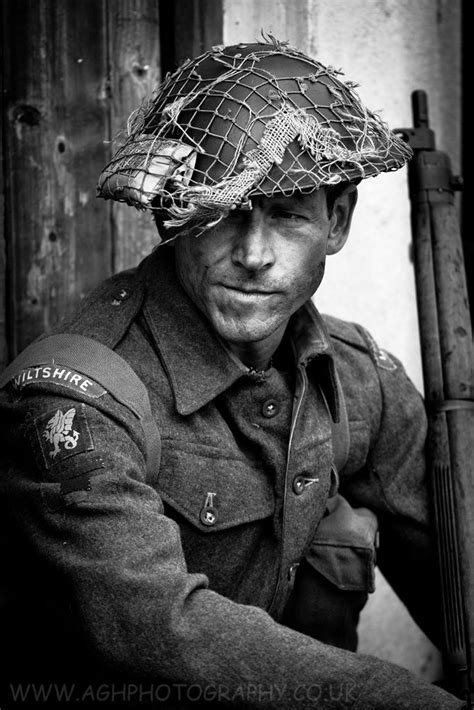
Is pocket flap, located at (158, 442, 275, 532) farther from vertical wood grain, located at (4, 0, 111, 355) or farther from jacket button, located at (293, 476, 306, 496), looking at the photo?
vertical wood grain, located at (4, 0, 111, 355)

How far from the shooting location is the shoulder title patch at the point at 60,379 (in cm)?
201

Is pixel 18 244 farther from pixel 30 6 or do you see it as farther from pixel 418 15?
pixel 418 15

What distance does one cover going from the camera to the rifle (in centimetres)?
242

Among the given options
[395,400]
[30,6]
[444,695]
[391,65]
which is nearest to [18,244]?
[30,6]

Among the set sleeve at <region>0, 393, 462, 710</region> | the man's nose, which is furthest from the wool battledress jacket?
the man's nose

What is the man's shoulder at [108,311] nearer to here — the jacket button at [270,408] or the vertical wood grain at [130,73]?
the jacket button at [270,408]

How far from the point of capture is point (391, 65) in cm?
314

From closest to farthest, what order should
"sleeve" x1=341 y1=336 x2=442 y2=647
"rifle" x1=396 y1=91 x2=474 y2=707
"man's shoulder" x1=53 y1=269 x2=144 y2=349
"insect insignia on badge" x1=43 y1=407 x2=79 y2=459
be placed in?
"insect insignia on badge" x1=43 y1=407 x2=79 y2=459, "man's shoulder" x1=53 y1=269 x2=144 y2=349, "rifle" x1=396 y1=91 x2=474 y2=707, "sleeve" x1=341 y1=336 x2=442 y2=647

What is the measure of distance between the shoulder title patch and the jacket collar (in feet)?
0.68

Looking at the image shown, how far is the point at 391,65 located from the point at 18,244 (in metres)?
1.27

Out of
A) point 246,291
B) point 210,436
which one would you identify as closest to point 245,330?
point 246,291

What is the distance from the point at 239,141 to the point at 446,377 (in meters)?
0.88

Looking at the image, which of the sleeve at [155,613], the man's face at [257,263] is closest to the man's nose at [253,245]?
the man's face at [257,263]

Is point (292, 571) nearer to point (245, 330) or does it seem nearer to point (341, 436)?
A: point (341, 436)
